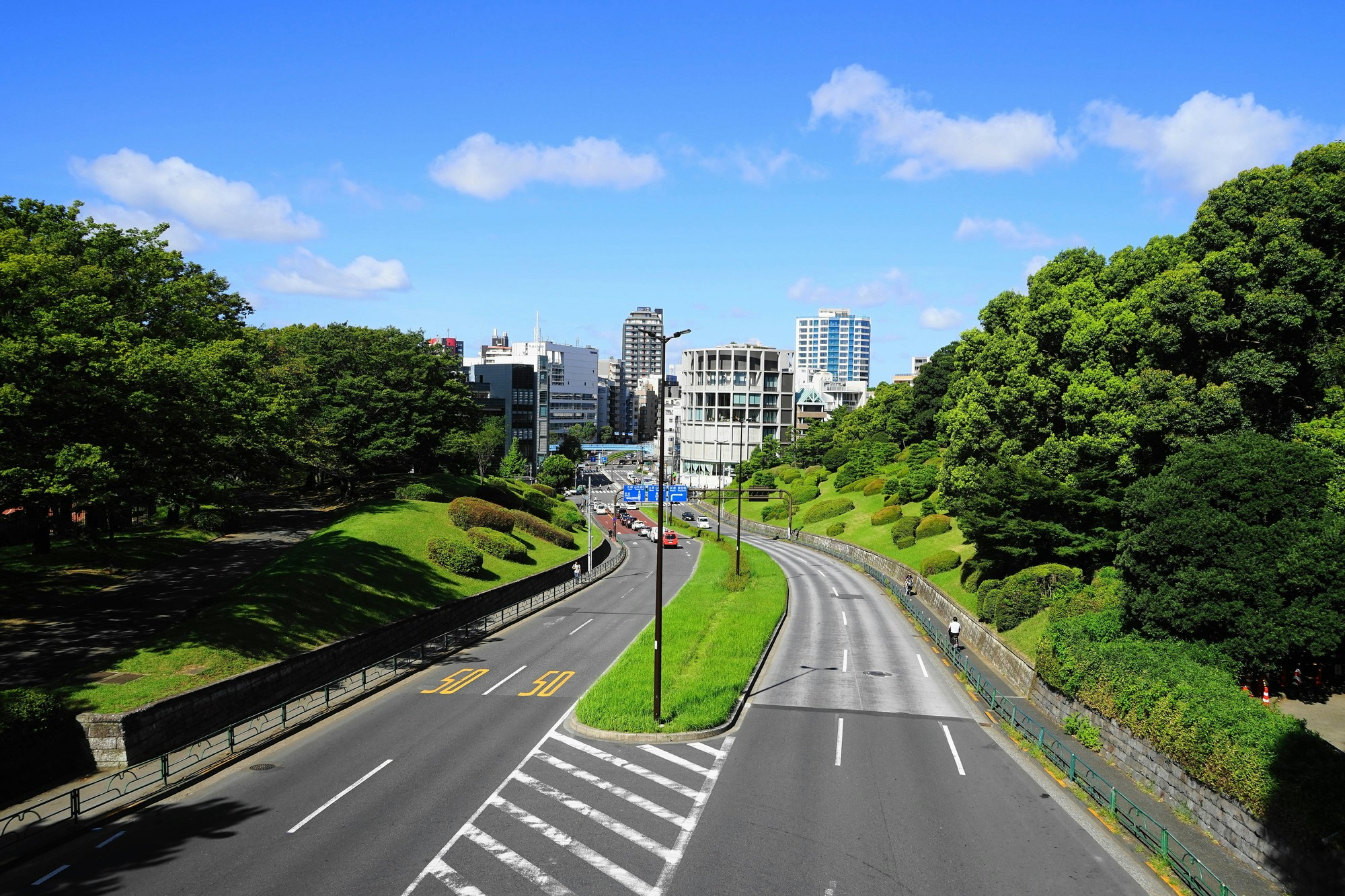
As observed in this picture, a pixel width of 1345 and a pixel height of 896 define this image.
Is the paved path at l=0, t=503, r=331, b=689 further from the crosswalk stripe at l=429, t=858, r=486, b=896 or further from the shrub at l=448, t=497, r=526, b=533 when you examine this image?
the crosswalk stripe at l=429, t=858, r=486, b=896

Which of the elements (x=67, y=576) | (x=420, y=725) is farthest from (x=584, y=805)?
(x=67, y=576)

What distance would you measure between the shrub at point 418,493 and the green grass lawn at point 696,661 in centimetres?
2168

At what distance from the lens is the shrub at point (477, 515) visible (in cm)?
5856

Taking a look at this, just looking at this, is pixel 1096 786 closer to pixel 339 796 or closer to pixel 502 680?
pixel 339 796

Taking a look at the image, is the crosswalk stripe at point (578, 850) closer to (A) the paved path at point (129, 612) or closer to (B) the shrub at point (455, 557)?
(A) the paved path at point (129, 612)

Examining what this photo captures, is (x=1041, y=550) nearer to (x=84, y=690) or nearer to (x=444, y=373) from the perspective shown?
(x=84, y=690)

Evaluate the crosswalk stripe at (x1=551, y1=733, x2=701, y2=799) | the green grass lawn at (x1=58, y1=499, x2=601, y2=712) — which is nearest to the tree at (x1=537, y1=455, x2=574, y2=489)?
the green grass lawn at (x1=58, y1=499, x2=601, y2=712)

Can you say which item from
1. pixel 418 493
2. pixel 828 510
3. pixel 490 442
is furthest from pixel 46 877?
pixel 490 442

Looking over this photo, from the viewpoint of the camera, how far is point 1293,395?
33312 millimetres

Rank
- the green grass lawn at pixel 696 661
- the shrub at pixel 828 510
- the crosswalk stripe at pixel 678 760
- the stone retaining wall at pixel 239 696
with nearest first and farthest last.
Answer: the stone retaining wall at pixel 239 696 → the crosswalk stripe at pixel 678 760 → the green grass lawn at pixel 696 661 → the shrub at pixel 828 510

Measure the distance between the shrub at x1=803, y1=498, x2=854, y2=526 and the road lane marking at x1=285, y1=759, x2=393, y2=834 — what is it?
77193 mm

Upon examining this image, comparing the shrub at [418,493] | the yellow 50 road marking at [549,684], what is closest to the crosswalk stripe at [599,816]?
the yellow 50 road marking at [549,684]

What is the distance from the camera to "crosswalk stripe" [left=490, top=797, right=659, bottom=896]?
51.4ft

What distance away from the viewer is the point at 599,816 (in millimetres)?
18922
